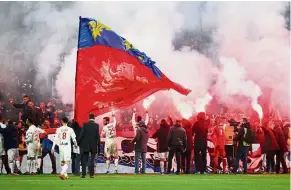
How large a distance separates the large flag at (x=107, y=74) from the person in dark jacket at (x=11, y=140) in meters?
3.12

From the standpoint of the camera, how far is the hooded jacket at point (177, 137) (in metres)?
28.4

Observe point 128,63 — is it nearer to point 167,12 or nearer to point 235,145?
point 235,145

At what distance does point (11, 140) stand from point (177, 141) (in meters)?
5.58

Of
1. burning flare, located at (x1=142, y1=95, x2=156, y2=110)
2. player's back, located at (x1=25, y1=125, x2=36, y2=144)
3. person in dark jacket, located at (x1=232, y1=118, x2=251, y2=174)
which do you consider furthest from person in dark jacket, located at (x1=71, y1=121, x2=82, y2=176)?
burning flare, located at (x1=142, y1=95, x2=156, y2=110)

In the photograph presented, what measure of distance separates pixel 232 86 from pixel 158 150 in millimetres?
8996

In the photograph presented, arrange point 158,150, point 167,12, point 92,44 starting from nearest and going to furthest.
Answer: point 92,44, point 158,150, point 167,12

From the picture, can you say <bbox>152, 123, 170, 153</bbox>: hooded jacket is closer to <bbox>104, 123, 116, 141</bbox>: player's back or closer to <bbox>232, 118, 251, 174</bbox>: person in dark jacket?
<bbox>104, 123, 116, 141</bbox>: player's back

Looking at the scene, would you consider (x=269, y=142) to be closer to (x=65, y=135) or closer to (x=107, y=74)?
(x=107, y=74)

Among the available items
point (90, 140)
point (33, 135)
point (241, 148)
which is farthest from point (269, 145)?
point (33, 135)

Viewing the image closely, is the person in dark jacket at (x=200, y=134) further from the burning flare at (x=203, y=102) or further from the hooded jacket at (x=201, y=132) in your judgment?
the burning flare at (x=203, y=102)

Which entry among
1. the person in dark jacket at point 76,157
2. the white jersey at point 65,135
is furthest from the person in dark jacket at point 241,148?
the white jersey at point 65,135

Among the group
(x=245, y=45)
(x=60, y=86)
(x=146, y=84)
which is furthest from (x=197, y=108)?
(x=146, y=84)

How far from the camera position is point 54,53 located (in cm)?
3534

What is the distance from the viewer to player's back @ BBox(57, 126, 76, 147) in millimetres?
23625
